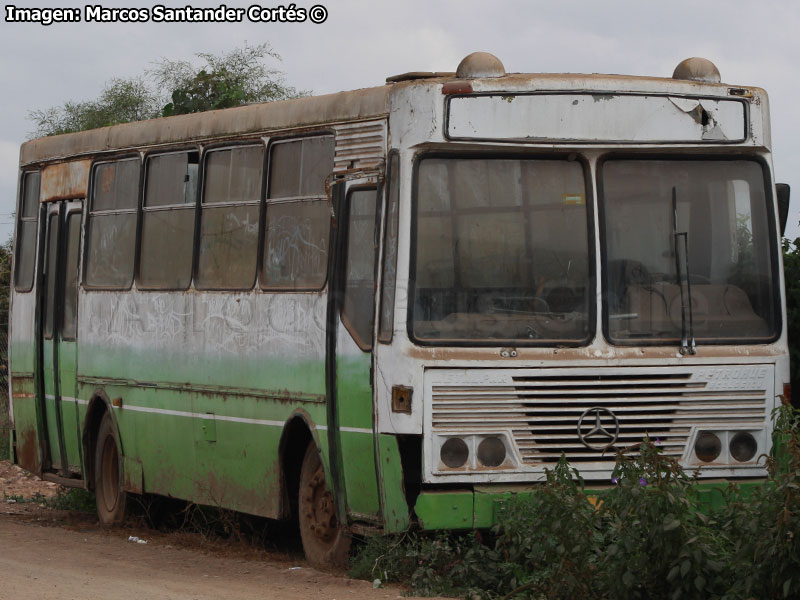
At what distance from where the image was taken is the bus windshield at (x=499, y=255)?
8680 mm

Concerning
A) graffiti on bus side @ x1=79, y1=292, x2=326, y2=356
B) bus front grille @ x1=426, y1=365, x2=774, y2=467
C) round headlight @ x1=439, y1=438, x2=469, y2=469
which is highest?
graffiti on bus side @ x1=79, y1=292, x2=326, y2=356

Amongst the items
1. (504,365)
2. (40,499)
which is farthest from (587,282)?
(40,499)

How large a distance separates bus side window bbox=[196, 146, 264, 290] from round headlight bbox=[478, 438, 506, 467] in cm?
280

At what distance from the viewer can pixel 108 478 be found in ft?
44.9

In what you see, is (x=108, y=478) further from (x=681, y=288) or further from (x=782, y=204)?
(x=782, y=204)

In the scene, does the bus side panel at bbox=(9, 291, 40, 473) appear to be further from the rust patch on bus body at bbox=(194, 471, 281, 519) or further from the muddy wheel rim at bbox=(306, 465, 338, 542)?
the muddy wheel rim at bbox=(306, 465, 338, 542)

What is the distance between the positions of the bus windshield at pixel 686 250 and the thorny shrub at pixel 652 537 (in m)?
1.18

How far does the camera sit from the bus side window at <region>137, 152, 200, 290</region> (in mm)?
11781

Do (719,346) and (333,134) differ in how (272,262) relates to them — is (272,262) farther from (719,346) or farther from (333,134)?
(719,346)

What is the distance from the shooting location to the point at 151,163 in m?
12.5

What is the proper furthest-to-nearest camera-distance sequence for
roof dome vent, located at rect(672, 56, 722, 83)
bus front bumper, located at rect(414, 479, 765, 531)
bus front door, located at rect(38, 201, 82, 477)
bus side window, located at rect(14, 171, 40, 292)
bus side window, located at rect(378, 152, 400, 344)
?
bus side window, located at rect(14, 171, 40, 292), bus front door, located at rect(38, 201, 82, 477), roof dome vent, located at rect(672, 56, 722, 83), bus side window, located at rect(378, 152, 400, 344), bus front bumper, located at rect(414, 479, 765, 531)

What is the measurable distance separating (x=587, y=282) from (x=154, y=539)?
5.35 metres

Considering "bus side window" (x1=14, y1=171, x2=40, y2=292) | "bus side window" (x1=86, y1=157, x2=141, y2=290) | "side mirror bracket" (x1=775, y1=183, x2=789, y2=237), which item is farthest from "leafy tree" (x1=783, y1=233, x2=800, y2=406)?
"bus side window" (x1=14, y1=171, x2=40, y2=292)

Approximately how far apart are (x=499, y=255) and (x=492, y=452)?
109cm
